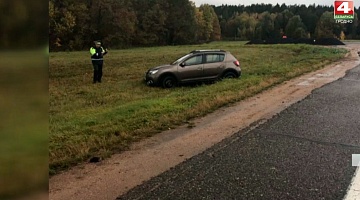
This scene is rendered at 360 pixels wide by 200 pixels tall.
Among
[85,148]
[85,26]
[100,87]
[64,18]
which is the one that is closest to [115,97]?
[100,87]

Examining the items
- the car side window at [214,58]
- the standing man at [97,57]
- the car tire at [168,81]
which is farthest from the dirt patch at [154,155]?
the standing man at [97,57]

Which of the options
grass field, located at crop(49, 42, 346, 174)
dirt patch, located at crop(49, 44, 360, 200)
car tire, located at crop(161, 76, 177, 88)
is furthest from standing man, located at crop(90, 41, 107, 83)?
dirt patch, located at crop(49, 44, 360, 200)

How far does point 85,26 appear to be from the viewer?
51.3 meters

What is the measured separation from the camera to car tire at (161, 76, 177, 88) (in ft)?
45.5

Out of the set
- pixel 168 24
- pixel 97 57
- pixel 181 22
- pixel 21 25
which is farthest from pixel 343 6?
pixel 168 24

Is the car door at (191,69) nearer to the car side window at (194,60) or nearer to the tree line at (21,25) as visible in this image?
the car side window at (194,60)

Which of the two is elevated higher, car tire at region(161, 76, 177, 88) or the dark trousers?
the dark trousers

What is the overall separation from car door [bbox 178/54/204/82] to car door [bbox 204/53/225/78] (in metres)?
0.23

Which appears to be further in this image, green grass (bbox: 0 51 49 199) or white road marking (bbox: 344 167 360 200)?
white road marking (bbox: 344 167 360 200)

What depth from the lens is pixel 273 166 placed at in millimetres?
4363

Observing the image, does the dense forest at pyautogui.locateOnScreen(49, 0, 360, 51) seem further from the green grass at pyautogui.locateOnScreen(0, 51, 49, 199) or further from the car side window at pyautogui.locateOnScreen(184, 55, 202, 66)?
the green grass at pyautogui.locateOnScreen(0, 51, 49, 199)

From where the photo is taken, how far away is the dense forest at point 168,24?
162 ft

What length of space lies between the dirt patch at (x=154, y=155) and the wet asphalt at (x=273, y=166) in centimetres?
21

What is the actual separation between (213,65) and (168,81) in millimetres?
1923
